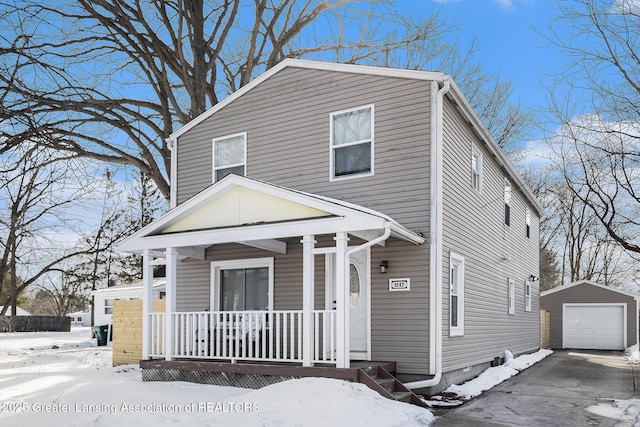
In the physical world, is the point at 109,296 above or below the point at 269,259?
below

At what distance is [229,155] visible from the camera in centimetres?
1236

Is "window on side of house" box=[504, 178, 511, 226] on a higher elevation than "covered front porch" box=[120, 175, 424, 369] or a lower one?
higher

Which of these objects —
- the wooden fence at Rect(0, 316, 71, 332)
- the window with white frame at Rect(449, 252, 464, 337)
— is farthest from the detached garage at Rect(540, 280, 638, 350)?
the wooden fence at Rect(0, 316, 71, 332)

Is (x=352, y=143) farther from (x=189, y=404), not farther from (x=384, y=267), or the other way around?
(x=189, y=404)

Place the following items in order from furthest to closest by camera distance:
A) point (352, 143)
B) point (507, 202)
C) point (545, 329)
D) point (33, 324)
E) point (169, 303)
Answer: point (33, 324) < point (545, 329) < point (507, 202) < point (352, 143) < point (169, 303)

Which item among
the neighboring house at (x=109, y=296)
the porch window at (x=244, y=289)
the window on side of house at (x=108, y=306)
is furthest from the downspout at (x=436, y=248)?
the window on side of house at (x=108, y=306)

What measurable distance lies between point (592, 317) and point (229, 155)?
18.2 metres

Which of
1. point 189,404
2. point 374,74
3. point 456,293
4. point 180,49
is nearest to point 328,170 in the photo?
point 374,74

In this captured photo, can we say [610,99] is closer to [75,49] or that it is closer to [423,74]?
[423,74]

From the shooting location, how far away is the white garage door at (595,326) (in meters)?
22.8

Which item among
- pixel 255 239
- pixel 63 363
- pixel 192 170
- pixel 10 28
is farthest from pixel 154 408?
pixel 63 363

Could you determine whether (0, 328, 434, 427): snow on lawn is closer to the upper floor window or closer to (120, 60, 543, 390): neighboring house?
(120, 60, 543, 390): neighboring house

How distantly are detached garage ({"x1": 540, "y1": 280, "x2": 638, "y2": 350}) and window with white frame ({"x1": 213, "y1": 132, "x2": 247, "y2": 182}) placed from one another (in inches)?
686

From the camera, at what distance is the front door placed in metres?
10.1
